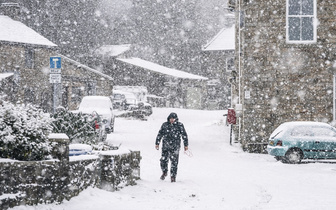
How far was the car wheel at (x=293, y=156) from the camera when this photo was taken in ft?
50.4

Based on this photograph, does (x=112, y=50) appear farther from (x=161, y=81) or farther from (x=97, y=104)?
(x=97, y=104)

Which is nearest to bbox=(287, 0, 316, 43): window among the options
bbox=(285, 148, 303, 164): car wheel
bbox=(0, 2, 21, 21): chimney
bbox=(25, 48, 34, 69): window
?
bbox=(285, 148, 303, 164): car wheel

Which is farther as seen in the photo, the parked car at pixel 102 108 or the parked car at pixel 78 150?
the parked car at pixel 102 108

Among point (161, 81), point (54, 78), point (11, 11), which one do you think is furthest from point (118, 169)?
point (161, 81)

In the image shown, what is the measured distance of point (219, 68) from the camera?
61.5m

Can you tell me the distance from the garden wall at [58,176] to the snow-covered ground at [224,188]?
15cm

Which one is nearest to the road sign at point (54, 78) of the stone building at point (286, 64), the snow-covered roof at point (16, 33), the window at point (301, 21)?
the stone building at point (286, 64)

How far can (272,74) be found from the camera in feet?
61.9

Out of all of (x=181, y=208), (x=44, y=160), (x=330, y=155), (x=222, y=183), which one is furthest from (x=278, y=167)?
(x=44, y=160)

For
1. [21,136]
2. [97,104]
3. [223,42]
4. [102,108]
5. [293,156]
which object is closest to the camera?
[21,136]

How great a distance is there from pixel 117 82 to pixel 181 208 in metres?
46.3

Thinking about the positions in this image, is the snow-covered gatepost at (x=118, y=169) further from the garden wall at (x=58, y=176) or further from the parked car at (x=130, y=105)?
the parked car at (x=130, y=105)

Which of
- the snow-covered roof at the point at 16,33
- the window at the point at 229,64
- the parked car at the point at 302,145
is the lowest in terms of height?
the parked car at the point at 302,145

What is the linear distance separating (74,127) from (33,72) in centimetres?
3132
